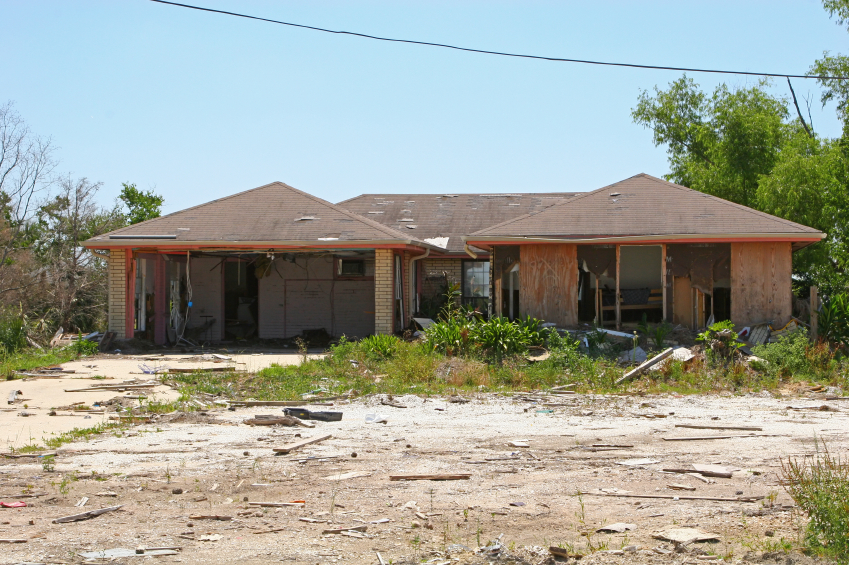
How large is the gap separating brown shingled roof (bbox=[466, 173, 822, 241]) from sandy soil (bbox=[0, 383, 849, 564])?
7.16 meters

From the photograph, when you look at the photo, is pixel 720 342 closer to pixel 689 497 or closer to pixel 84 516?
pixel 689 497

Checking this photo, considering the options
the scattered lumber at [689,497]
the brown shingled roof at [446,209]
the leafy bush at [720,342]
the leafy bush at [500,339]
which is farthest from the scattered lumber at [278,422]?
the brown shingled roof at [446,209]

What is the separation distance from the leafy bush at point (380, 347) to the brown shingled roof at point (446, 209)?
6810 millimetres

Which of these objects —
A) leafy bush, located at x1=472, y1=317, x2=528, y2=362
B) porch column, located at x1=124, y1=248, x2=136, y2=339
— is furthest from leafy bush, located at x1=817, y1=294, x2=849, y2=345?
porch column, located at x1=124, y1=248, x2=136, y2=339

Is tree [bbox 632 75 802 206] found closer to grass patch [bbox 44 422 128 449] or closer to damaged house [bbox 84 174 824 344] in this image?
damaged house [bbox 84 174 824 344]

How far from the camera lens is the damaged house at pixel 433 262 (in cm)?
1694

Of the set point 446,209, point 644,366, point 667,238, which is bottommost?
point 644,366

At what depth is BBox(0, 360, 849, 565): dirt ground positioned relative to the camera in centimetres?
512

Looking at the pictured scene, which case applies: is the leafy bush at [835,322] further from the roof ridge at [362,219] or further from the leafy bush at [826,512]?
the leafy bush at [826,512]

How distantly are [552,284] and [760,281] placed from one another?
4.28m

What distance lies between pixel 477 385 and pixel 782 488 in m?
7.30

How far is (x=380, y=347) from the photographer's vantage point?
53.6ft

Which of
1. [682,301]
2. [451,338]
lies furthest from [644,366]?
[682,301]

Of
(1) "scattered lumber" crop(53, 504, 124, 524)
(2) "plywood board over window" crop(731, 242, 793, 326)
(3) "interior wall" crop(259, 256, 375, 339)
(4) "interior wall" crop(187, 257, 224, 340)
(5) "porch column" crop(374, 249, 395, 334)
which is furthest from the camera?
(3) "interior wall" crop(259, 256, 375, 339)
